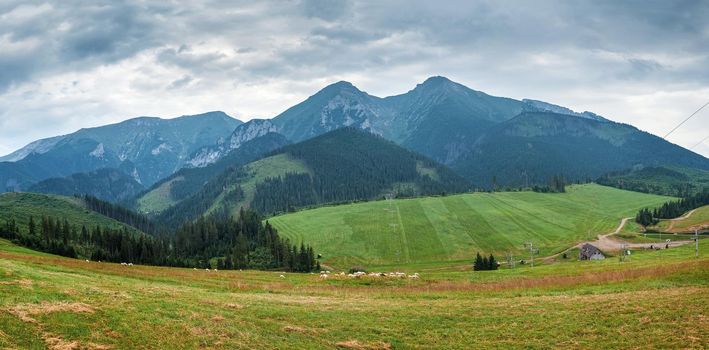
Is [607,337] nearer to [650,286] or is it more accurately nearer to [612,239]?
[650,286]

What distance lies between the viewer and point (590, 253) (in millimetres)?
166125

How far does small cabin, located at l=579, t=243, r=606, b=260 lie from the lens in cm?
16305

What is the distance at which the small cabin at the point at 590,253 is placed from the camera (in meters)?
163

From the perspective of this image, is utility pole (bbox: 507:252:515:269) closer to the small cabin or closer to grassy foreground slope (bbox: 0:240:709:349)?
the small cabin

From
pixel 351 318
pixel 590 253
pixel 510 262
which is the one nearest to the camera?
pixel 351 318

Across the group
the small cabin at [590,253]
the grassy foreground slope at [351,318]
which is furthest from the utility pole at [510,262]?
the grassy foreground slope at [351,318]

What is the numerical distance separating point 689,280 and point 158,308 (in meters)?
51.4

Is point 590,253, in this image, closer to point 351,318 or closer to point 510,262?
point 510,262

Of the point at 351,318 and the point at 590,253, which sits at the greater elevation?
the point at 351,318

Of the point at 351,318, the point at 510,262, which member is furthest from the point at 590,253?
the point at 351,318

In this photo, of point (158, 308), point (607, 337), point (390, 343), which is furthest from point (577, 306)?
point (158, 308)

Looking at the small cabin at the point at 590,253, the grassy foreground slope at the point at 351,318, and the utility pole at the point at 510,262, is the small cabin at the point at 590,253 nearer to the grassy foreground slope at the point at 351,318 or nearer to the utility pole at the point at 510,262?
the utility pole at the point at 510,262

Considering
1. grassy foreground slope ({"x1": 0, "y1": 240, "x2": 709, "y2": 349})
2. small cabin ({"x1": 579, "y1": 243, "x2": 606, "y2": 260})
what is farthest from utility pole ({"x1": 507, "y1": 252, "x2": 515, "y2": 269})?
grassy foreground slope ({"x1": 0, "y1": 240, "x2": 709, "y2": 349})

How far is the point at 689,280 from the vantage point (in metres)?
50.7
